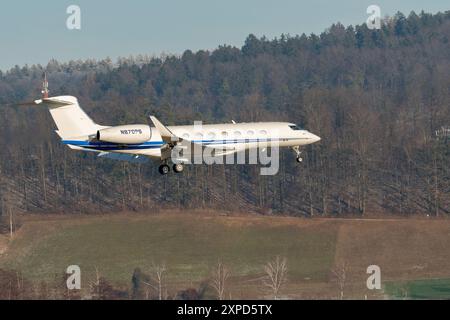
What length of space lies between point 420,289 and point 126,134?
1386 inches

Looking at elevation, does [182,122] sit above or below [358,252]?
above

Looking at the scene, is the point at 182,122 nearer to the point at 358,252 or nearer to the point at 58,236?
the point at 58,236

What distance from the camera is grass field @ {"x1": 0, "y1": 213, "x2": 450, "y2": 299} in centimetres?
8069

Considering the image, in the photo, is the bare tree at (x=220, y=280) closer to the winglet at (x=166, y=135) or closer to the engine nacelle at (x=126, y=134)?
the winglet at (x=166, y=135)

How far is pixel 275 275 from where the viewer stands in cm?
7706

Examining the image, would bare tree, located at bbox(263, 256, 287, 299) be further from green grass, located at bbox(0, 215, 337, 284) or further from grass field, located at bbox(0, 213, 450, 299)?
green grass, located at bbox(0, 215, 337, 284)

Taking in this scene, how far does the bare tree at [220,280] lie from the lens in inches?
2814

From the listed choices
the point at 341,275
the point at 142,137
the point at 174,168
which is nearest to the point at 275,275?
the point at 341,275

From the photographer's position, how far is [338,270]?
81.5 meters

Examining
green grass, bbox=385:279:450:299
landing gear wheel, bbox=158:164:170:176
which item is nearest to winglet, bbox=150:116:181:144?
landing gear wheel, bbox=158:164:170:176

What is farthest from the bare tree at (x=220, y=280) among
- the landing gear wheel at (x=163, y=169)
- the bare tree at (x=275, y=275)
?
the landing gear wheel at (x=163, y=169)

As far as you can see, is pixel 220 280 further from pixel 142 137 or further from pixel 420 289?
pixel 142 137
